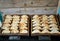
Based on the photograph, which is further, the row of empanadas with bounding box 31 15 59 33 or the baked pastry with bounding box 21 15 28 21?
the baked pastry with bounding box 21 15 28 21

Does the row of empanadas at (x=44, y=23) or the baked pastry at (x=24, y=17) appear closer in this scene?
the row of empanadas at (x=44, y=23)

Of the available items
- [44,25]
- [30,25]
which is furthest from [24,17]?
[44,25]

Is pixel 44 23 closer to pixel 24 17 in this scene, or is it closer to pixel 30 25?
pixel 30 25

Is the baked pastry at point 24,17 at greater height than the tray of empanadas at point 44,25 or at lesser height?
greater

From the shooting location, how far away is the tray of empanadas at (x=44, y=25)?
65.3 inches

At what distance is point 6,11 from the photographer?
1987mm

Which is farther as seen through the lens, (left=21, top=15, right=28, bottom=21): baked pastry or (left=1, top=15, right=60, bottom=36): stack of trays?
(left=21, top=15, right=28, bottom=21): baked pastry

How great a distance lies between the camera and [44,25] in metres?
1.76

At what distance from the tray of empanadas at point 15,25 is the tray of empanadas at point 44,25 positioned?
0.07m

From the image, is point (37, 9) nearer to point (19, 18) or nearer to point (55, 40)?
point (19, 18)

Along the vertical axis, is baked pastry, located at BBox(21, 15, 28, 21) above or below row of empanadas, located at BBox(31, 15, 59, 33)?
above

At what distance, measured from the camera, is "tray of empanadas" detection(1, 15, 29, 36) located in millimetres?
1660

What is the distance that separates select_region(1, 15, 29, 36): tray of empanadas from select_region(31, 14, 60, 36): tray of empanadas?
74 mm

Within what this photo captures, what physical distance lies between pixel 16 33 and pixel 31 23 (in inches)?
9.1
